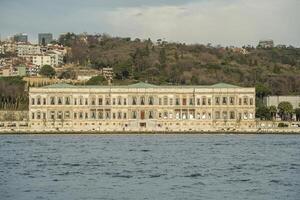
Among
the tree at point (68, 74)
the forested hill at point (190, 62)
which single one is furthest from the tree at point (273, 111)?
the tree at point (68, 74)

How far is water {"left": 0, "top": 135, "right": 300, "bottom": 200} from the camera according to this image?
33344 mm

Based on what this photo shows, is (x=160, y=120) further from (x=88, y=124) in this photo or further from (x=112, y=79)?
(x=112, y=79)

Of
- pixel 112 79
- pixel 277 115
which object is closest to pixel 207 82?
pixel 112 79

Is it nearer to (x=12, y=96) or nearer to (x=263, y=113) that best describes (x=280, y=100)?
(x=263, y=113)

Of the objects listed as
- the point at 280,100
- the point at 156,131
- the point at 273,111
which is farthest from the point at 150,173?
the point at 280,100

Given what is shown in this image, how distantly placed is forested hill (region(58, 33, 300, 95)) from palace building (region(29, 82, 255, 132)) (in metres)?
30.2

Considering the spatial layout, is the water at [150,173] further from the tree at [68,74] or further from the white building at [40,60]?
the white building at [40,60]

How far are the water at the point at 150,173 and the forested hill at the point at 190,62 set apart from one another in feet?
245

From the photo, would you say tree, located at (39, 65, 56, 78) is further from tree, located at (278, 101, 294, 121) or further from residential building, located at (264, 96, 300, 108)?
tree, located at (278, 101, 294, 121)

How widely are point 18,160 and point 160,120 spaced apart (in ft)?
166

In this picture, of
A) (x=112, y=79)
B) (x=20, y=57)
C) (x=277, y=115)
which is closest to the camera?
(x=277, y=115)

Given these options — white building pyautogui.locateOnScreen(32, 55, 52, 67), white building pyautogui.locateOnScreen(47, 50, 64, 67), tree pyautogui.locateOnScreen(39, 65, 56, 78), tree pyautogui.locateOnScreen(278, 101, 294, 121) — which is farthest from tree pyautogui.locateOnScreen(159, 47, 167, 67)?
tree pyautogui.locateOnScreen(278, 101, 294, 121)

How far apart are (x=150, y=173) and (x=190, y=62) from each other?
118470 millimetres

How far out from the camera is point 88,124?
3880 inches
